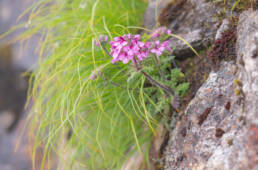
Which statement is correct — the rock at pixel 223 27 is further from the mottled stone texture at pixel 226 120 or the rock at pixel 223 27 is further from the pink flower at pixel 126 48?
the pink flower at pixel 126 48

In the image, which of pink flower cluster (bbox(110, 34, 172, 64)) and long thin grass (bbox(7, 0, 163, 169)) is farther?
long thin grass (bbox(7, 0, 163, 169))

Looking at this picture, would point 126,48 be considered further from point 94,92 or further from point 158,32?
point 94,92

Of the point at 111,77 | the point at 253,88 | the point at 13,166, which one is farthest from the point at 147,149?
the point at 13,166

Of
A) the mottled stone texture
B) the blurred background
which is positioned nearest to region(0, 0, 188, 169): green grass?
the mottled stone texture

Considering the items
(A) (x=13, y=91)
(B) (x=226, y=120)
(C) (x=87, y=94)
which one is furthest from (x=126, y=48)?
(A) (x=13, y=91)

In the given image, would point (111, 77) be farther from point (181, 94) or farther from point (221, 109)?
point (221, 109)

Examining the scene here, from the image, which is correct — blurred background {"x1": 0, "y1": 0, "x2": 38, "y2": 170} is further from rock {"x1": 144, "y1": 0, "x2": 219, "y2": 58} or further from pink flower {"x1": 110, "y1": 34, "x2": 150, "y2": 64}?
pink flower {"x1": 110, "y1": 34, "x2": 150, "y2": 64}

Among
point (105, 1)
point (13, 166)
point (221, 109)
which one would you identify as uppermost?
point (105, 1)
